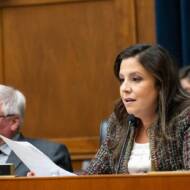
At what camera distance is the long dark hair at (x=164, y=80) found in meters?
2.60

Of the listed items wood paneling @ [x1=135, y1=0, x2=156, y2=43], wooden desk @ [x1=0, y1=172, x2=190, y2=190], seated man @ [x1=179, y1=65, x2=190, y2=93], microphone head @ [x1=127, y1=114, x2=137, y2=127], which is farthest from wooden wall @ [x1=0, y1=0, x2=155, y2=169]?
wooden desk @ [x1=0, y1=172, x2=190, y2=190]

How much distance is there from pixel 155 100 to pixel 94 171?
0.38 metres

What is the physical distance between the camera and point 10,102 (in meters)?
3.39

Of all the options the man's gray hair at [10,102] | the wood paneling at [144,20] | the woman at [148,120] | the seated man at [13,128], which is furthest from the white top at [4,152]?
the wood paneling at [144,20]

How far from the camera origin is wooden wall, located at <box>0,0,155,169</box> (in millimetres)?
3893

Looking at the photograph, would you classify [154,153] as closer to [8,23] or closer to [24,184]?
[24,184]

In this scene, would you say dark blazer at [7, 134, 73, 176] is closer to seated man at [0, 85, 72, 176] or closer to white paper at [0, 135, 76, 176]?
seated man at [0, 85, 72, 176]

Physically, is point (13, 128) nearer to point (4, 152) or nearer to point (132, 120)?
point (4, 152)

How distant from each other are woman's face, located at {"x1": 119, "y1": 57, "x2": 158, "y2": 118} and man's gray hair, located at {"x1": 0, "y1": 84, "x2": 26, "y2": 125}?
0.91 meters

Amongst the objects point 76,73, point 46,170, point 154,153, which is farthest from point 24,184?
point 76,73

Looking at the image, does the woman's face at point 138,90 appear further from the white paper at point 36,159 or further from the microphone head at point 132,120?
the white paper at point 36,159

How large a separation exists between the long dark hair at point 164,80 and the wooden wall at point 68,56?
119 cm

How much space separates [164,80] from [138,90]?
120mm

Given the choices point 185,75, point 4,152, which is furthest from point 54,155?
point 185,75
